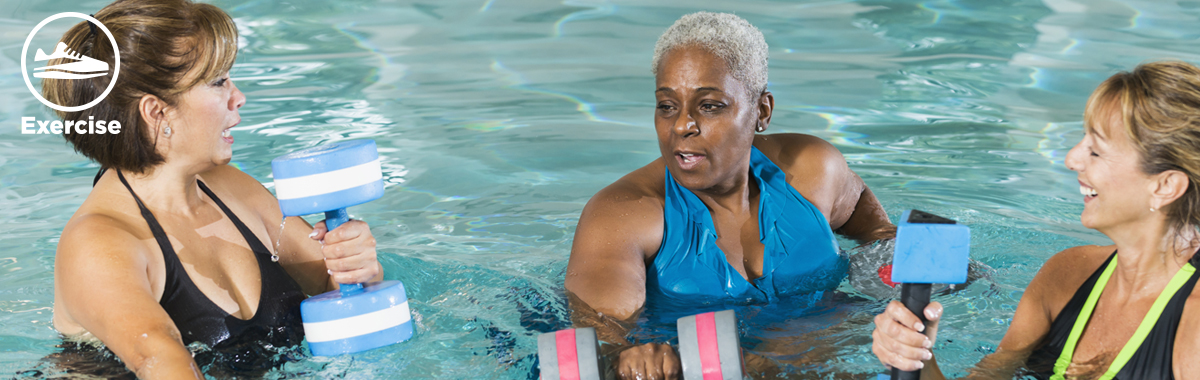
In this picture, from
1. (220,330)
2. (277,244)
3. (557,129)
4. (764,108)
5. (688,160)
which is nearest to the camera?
(220,330)

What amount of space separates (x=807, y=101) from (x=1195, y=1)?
469 cm

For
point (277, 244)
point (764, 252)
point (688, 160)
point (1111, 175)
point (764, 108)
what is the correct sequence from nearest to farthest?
point (1111, 175) < point (277, 244) < point (688, 160) < point (764, 108) < point (764, 252)

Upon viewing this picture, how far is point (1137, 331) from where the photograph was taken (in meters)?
2.54

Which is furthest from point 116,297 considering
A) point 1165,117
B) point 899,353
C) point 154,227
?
point 1165,117

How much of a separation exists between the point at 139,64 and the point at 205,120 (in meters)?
0.24

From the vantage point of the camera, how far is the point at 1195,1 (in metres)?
9.29

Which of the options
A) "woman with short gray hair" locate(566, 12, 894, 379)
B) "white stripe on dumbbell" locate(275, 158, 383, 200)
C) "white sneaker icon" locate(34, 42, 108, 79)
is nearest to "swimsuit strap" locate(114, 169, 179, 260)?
"white sneaker icon" locate(34, 42, 108, 79)

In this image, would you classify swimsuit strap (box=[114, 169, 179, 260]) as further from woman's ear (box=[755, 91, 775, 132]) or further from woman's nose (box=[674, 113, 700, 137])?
A: woman's ear (box=[755, 91, 775, 132])

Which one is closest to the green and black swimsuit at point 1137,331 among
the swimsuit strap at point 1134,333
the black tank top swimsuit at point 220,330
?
the swimsuit strap at point 1134,333

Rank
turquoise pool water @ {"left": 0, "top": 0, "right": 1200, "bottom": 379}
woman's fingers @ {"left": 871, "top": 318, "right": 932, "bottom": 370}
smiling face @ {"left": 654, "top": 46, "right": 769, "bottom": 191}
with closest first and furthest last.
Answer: woman's fingers @ {"left": 871, "top": 318, "right": 932, "bottom": 370}
smiling face @ {"left": 654, "top": 46, "right": 769, "bottom": 191}
turquoise pool water @ {"left": 0, "top": 0, "right": 1200, "bottom": 379}

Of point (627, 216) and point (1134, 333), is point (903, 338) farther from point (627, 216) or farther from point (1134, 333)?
point (627, 216)

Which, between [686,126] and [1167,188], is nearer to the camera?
[1167,188]

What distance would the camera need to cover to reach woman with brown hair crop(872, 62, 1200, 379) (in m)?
2.30

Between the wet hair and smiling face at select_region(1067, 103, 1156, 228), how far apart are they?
2.34 meters
